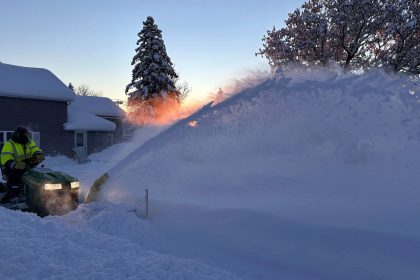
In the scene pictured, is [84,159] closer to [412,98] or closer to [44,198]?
[44,198]

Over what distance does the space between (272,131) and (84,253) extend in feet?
17.6

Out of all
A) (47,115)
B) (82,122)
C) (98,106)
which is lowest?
(82,122)

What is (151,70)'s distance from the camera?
105 ft

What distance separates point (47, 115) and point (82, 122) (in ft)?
7.65

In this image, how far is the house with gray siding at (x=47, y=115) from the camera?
70.3 feet

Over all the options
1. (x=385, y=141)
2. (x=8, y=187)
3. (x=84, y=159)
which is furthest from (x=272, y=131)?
(x=84, y=159)

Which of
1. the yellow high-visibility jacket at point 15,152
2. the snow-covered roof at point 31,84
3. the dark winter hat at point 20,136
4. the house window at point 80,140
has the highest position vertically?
the snow-covered roof at point 31,84

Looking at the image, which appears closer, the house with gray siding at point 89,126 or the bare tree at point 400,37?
the bare tree at point 400,37

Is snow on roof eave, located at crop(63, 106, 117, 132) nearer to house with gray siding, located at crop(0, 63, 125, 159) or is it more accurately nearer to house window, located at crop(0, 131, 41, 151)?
house with gray siding, located at crop(0, 63, 125, 159)

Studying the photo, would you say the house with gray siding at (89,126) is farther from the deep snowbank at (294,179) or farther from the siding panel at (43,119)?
the deep snowbank at (294,179)

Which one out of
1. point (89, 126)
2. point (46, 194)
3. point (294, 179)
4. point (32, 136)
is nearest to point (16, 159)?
point (46, 194)

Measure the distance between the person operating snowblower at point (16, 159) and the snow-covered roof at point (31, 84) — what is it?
1543 centimetres

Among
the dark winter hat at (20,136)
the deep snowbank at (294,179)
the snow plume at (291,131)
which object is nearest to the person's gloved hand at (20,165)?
the dark winter hat at (20,136)

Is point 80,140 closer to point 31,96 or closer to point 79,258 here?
point 31,96
